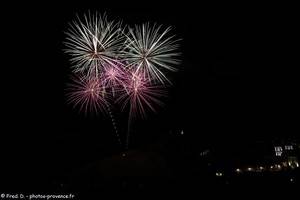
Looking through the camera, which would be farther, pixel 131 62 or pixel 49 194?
pixel 131 62

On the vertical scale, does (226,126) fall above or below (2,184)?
above

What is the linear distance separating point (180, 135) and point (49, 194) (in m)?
7.95

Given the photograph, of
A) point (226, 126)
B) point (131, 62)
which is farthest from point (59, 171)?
point (226, 126)

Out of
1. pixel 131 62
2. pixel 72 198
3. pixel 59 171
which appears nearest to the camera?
pixel 72 198

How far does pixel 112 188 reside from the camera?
11789 millimetres

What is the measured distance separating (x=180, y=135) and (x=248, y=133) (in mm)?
6261

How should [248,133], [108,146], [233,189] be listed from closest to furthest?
[233,189] < [108,146] < [248,133]

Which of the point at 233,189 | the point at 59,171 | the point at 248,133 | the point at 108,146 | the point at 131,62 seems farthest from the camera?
the point at 248,133

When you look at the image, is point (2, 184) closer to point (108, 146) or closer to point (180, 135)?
point (108, 146)

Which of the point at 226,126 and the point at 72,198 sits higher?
the point at 226,126

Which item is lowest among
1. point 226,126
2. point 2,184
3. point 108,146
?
point 2,184

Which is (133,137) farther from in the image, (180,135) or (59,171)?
(59,171)

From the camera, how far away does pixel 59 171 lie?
15.0 metres

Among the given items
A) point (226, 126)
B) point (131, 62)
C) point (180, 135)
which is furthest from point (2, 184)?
point (226, 126)
